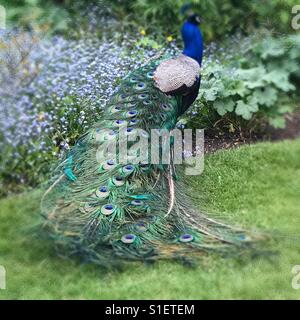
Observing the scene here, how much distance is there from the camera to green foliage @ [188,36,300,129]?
4.56m

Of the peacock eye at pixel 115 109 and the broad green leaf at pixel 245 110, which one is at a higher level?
the broad green leaf at pixel 245 110

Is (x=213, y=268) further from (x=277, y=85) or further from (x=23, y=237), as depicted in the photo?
(x=277, y=85)

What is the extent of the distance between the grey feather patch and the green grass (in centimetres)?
73

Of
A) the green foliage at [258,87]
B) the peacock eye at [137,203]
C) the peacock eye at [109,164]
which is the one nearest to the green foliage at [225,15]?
the green foliage at [258,87]

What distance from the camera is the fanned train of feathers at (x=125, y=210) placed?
3.42 meters

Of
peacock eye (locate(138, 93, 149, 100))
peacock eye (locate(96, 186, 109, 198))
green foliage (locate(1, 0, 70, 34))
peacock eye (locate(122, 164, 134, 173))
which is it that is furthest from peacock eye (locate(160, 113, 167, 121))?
green foliage (locate(1, 0, 70, 34))

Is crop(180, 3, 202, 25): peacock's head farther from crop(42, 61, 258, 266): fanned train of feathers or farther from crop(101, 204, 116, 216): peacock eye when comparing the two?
crop(101, 204, 116, 216): peacock eye

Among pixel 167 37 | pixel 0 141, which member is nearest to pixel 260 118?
pixel 167 37

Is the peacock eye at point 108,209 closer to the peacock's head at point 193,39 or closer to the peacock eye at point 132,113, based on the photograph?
the peacock eye at point 132,113

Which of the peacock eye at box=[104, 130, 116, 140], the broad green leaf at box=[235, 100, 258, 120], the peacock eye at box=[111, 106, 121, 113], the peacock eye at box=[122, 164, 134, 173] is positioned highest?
the broad green leaf at box=[235, 100, 258, 120]

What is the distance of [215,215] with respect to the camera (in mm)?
3750
